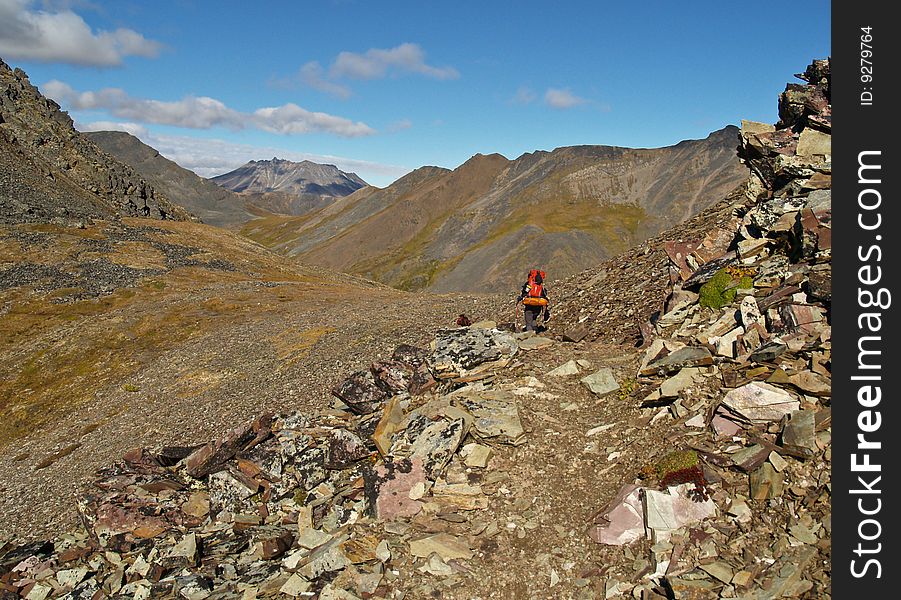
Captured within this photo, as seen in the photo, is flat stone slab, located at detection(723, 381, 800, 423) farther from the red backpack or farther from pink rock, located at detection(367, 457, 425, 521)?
the red backpack

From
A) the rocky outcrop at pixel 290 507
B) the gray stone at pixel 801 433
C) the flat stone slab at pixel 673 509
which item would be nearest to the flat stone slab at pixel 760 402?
the gray stone at pixel 801 433

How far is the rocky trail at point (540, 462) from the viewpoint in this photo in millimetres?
9164

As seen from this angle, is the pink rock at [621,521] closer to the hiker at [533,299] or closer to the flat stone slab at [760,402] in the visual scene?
the flat stone slab at [760,402]

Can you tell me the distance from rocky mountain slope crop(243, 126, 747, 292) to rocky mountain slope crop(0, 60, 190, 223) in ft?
189

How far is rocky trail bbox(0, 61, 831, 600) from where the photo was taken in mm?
9164

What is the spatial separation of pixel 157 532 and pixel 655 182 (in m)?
148

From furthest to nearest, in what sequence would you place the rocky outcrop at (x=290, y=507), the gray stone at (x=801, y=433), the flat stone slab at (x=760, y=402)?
the rocky outcrop at (x=290, y=507) → the flat stone slab at (x=760, y=402) → the gray stone at (x=801, y=433)

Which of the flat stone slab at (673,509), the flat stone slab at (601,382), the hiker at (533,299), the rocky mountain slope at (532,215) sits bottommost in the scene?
the flat stone slab at (673,509)

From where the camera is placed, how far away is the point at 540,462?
11.9 meters

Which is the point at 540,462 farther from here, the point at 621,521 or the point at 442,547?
the point at 442,547

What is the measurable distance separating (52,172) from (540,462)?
8939cm

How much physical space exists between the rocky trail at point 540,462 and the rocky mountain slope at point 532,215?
84691 millimetres

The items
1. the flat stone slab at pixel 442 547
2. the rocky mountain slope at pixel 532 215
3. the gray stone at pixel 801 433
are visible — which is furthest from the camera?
the rocky mountain slope at pixel 532 215

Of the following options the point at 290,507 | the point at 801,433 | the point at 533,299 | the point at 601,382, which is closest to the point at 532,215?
the point at 533,299
